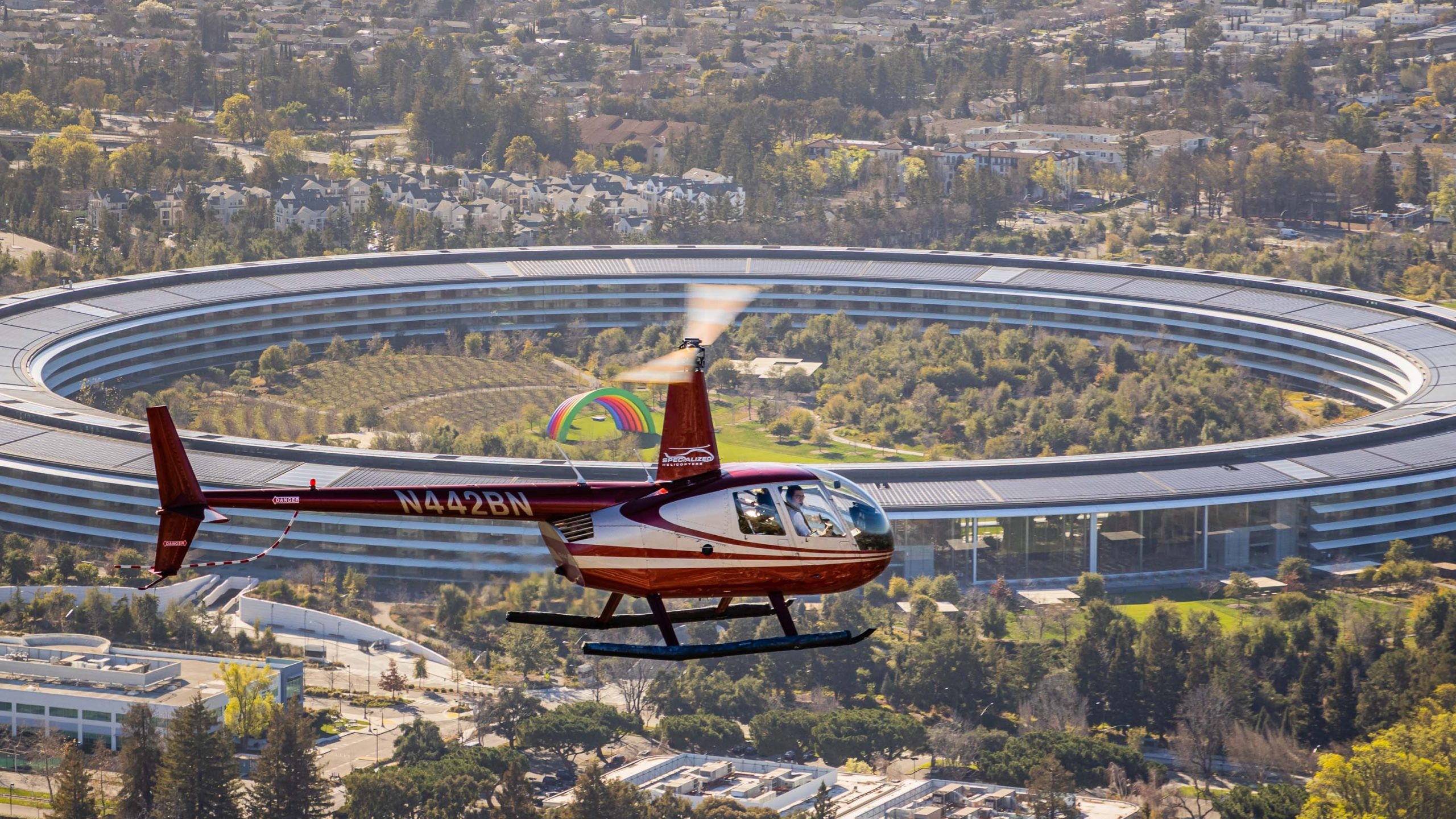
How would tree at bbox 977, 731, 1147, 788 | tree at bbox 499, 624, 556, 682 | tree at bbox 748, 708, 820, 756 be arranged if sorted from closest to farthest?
tree at bbox 977, 731, 1147, 788 < tree at bbox 748, 708, 820, 756 < tree at bbox 499, 624, 556, 682

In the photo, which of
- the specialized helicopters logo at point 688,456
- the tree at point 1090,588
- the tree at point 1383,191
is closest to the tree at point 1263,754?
the tree at point 1090,588

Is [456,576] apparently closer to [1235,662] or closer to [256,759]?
[256,759]

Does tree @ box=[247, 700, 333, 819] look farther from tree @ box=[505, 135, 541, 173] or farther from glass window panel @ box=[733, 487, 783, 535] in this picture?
tree @ box=[505, 135, 541, 173]

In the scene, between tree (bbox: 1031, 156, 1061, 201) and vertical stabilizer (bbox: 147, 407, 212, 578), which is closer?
vertical stabilizer (bbox: 147, 407, 212, 578)

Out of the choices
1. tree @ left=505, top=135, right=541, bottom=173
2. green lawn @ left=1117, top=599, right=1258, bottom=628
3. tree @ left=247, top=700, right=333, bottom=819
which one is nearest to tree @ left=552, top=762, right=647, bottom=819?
tree @ left=247, top=700, right=333, bottom=819

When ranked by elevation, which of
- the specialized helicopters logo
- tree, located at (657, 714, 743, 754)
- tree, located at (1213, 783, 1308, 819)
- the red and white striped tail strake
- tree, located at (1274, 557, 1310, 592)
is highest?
the specialized helicopters logo

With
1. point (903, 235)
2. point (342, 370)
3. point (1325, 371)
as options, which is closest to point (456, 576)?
point (342, 370)

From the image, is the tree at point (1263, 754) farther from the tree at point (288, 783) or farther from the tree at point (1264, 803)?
the tree at point (288, 783)
